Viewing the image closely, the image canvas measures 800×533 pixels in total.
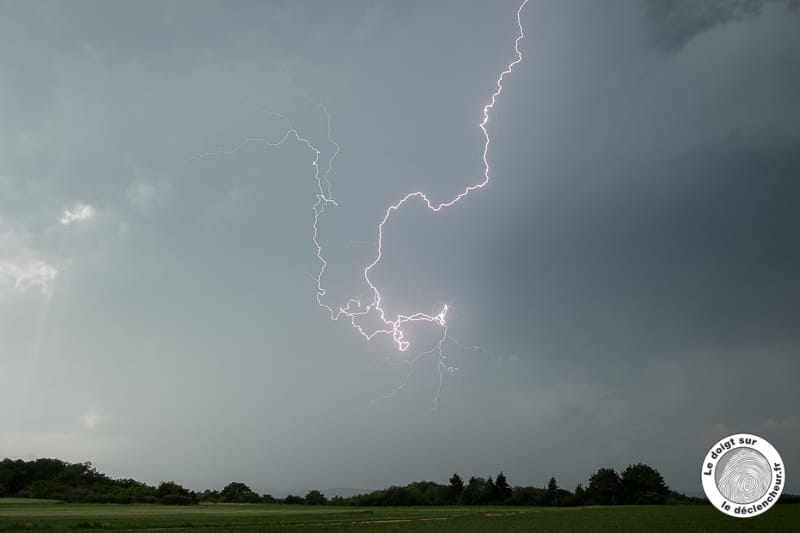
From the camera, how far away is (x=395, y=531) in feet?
103

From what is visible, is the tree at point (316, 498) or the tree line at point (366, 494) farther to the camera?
the tree at point (316, 498)


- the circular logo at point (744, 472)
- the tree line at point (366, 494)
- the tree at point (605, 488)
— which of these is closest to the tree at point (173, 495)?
the tree line at point (366, 494)

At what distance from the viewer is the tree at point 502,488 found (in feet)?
332

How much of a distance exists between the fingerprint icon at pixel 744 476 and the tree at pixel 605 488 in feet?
264

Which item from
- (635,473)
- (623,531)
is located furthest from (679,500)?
(623,531)

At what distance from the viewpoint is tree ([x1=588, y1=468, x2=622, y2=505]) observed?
91125mm

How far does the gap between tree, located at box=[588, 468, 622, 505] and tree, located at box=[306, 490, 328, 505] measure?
4345 centimetres

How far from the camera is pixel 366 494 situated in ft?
342

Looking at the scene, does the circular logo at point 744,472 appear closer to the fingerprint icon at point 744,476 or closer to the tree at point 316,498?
the fingerprint icon at point 744,476

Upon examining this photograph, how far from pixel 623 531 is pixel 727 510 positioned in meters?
12.7

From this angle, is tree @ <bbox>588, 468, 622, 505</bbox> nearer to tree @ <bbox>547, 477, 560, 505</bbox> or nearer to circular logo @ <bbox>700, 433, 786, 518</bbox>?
tree @ <bbox>547, 477, 560, 505</bbox>

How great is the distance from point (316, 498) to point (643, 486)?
2070 inches

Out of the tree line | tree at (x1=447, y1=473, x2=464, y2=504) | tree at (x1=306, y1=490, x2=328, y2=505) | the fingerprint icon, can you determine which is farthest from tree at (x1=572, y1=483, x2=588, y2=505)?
the fingerprint icon

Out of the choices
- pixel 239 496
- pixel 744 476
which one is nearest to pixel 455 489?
pixel 239 496
